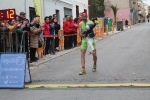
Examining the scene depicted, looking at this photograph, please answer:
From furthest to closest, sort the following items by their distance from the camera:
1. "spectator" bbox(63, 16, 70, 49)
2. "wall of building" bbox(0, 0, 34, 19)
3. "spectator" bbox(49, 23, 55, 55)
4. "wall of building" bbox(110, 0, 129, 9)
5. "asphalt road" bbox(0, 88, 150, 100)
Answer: "wall of building" bbox(110, 0, 129, 9) < "spectator" bbox(63, 16, 70, 49) < "wall of building" bbox(0, 0, 34, 19) < "spectator" bbox(49, 23, 55, 55) < "asphalt road" bbox(0, 88, 150, 100)

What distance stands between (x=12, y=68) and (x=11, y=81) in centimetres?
34

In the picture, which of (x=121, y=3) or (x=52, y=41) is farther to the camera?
(x=121, y=3)

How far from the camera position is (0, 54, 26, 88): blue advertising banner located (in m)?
7.65

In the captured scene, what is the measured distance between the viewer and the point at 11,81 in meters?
7.69

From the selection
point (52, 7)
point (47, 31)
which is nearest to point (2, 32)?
point (47, 31)

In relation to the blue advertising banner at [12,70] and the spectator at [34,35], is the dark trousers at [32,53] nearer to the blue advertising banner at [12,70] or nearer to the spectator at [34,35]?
the spectator at [34,35]

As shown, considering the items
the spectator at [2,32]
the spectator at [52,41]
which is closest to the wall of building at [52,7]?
the spectator at [52,41]

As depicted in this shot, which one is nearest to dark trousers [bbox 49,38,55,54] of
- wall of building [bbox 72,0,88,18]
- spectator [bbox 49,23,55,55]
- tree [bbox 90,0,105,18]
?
spectator [bbox 49,23,55,55]

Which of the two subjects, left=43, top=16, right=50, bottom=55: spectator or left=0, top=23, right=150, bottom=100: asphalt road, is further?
left=43, top=16, right=50, bottom=55: spectator

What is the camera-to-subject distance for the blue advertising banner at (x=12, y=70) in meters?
7.65

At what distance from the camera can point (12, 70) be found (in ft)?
25.5

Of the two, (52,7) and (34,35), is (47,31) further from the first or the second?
(52,7)

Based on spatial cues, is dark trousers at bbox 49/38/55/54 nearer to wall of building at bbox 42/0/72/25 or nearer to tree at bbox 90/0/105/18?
wall of building at bbox 42/0/72/25

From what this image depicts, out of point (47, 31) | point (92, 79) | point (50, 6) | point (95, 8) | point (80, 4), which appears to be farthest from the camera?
point (95, 8)
